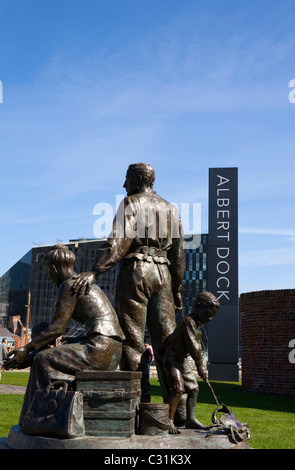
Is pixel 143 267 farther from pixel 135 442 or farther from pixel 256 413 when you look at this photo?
pixel 256 413

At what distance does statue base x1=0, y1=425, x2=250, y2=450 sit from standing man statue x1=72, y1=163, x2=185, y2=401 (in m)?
0.87

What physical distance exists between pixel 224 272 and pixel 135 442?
1916 cm

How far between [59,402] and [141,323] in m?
1.38

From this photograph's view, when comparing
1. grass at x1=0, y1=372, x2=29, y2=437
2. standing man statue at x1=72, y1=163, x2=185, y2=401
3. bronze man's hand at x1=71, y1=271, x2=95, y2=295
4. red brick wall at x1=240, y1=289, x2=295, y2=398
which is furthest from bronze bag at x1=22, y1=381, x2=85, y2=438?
red brick wall at x1=240, y1=289, x2=295, y2=398

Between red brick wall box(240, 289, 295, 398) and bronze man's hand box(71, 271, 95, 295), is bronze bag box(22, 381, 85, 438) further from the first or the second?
red brick wall box(240, 289, 295, 398)

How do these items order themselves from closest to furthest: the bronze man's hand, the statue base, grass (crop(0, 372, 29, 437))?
the statue base < the bronze man's hand < grass (crop(0, 372, 29, 437))

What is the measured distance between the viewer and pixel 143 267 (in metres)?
5.61

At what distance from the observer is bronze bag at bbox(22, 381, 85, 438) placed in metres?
4.33

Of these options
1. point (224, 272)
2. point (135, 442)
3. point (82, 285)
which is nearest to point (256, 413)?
point (135, 442)

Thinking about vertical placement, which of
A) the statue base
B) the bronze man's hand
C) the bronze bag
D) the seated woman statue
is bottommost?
the statue base

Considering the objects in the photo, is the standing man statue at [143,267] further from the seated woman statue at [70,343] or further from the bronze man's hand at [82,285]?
the seated woman statue at [70,343]

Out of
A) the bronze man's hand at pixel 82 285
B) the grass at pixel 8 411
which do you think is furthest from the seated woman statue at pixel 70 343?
the grass at pixel 8 411

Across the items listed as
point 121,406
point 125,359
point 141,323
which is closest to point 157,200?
point 141,323

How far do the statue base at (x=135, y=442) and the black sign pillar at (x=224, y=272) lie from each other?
58.8 feet
